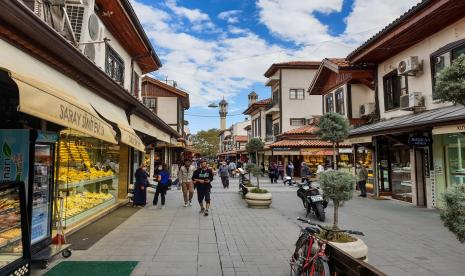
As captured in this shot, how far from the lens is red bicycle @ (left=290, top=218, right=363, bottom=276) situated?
4055 mm

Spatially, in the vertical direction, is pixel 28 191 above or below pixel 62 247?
above

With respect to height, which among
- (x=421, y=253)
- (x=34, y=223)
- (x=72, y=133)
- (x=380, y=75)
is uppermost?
(x=380, y=75)

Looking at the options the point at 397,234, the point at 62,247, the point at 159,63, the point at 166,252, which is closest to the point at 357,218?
the point at 397,234

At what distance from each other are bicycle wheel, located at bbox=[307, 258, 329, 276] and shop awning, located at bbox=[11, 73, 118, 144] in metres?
3.32

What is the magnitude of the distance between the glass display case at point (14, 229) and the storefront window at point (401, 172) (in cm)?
1421

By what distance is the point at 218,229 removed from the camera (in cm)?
913

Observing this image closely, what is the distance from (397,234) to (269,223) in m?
3.21

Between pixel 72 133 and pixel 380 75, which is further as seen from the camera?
pixel 380 75

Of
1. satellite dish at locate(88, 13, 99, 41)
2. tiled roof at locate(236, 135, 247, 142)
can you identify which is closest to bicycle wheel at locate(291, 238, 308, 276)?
satellite dish at locate(88, 13, 99, 41)

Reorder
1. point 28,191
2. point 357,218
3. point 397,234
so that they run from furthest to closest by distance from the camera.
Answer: point 357,218 → point 397,234 → point 28,191

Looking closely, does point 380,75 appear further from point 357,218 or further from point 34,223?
point 34,223

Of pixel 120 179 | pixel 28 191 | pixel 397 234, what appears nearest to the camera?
pixel 28 191

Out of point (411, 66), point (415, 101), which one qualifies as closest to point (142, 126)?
point (415, 101)

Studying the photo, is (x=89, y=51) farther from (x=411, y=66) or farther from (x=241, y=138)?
(x=241, y=138)
